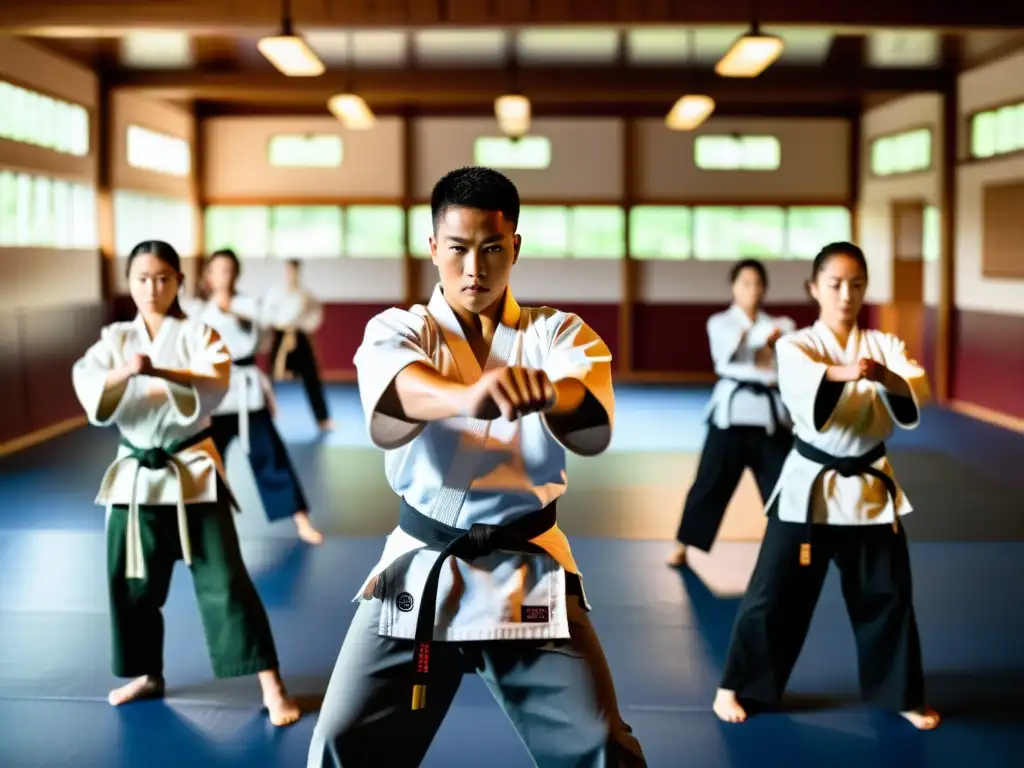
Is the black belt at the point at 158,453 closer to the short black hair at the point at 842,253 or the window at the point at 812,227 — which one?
the short black hair at the point at 842,253

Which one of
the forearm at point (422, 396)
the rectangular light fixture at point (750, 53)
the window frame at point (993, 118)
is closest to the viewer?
the forearm at point (422, 396)

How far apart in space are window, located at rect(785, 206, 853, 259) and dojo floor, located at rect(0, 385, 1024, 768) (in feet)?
21.7

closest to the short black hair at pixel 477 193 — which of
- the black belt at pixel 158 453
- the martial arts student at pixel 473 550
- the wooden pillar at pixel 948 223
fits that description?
the martial arts student at pixel 473 550

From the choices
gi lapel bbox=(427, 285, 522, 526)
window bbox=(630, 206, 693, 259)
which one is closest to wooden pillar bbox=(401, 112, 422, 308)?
window bbox=(630, 206, 693, 259)

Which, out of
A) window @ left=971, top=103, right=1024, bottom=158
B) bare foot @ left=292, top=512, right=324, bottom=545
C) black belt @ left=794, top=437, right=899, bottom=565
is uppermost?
window @ left=971, top=103, right=1024, bottom=158

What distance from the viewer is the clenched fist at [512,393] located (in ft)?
5.08

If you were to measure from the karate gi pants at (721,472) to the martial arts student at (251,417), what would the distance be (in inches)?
69.4

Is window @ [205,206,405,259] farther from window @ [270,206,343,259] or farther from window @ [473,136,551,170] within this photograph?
window @ [473,136,551,170]

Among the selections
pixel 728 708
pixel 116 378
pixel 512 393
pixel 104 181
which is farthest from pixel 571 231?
pixel 512 393

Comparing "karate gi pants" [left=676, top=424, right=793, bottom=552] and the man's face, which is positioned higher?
the man's face

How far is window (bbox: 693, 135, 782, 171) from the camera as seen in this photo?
43.5ft

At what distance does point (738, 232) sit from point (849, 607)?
10.6 m

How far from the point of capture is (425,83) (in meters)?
10.4

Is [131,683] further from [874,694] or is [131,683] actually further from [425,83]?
[425,83]
